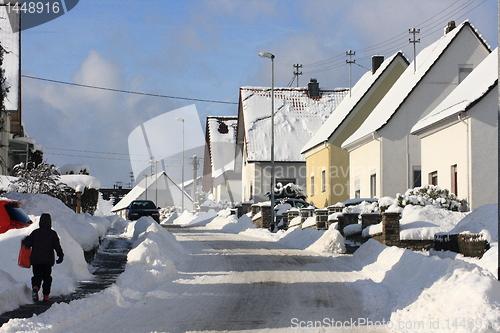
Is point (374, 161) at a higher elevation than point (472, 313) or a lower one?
higher

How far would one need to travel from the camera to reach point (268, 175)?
4725 centimetres

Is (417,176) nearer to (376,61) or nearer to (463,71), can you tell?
(463,71)

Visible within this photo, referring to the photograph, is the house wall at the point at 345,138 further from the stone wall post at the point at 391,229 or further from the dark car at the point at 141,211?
the stone wall post at the point at 391,229

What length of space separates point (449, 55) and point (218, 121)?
118ft

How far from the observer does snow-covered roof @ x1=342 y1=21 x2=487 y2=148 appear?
29453 mm

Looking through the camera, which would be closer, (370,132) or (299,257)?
(299,257)

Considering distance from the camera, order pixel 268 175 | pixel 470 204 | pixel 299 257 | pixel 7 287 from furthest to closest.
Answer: pixel 268 175
pixel 470 204
pixel 299 257
pixel 7 287

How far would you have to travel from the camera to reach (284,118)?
49.5m

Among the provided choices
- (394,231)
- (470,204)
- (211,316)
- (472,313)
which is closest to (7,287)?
(211,316)

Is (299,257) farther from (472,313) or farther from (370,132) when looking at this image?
(370,132)

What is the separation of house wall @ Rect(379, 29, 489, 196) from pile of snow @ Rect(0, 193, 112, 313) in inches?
652

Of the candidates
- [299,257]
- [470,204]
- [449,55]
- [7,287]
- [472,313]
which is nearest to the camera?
[472,313]

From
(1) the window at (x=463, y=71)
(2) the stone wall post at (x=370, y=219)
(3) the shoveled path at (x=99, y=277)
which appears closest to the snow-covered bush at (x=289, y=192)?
(1) the window at (x=463, y=71)

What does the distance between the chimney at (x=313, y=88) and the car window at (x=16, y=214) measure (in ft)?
130
